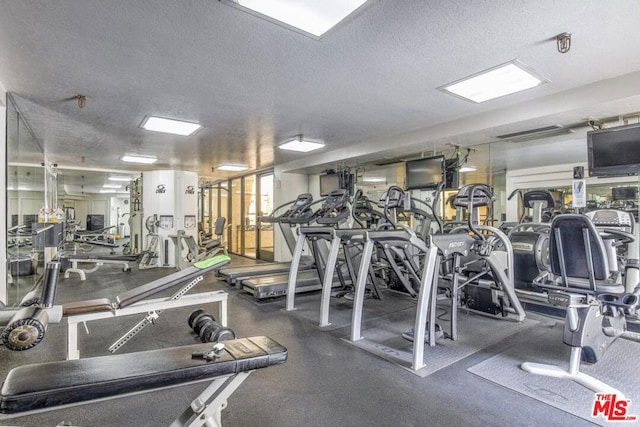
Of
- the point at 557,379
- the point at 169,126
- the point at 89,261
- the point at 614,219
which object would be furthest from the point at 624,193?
the point at 89,261

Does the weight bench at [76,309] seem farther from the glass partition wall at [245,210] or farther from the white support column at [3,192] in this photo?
the glass partition wall at [245,210]

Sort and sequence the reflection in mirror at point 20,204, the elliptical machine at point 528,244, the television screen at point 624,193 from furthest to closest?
the elliptical machine at point 528,244 → the television screen at point 624,193 → the reflection in mirror at point 20,204

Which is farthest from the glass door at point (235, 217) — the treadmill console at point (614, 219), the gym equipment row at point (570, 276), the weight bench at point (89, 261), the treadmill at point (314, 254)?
the treadmill console at point (614, 219)

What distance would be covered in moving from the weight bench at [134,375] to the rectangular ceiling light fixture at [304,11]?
6.48ft

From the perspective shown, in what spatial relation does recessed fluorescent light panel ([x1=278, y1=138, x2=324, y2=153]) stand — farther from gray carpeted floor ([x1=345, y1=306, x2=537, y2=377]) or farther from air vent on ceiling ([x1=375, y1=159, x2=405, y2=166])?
gray carpeted floor ([x1=345, y1=306, x2=537, y2=377])

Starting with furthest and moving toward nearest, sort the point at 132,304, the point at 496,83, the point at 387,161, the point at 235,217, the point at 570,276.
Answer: the point at 235,217, the point at 387,161, the point at 496,83, the point at 132,304, the point at 570,276

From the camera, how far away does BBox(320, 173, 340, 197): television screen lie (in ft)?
24.6

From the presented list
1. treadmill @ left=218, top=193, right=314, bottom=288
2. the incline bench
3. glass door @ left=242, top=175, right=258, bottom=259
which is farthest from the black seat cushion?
glass door @ left=242, top=175, right=258, bottom=259

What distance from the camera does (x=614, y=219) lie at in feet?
10.6

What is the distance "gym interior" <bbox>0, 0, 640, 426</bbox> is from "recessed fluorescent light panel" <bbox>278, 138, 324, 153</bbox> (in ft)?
0.36

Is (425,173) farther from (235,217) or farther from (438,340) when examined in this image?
(235,217)

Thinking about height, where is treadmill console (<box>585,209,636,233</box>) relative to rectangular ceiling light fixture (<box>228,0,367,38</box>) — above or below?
below

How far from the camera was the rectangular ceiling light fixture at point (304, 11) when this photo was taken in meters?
2.11

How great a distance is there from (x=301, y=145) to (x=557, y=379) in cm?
503
